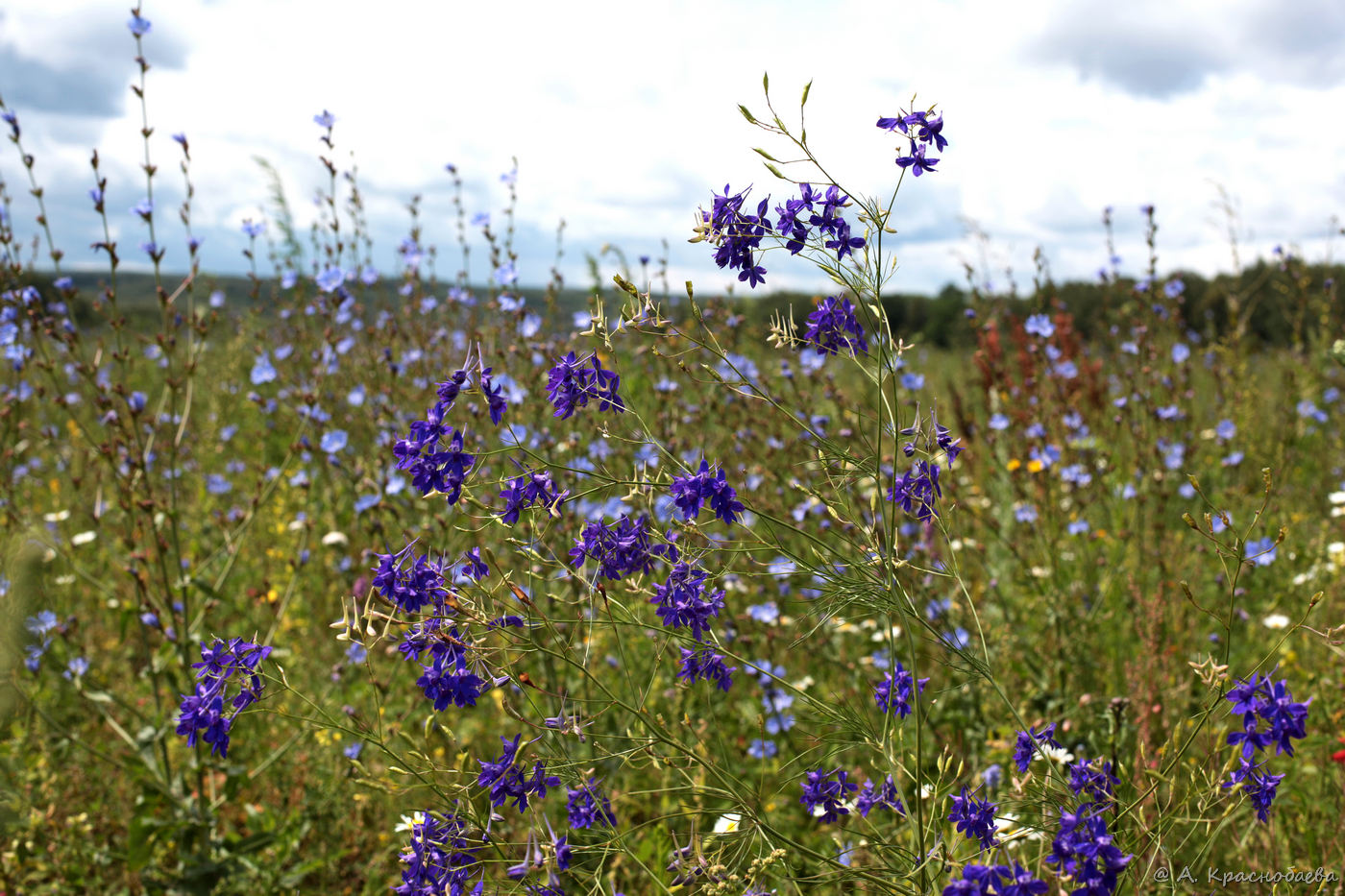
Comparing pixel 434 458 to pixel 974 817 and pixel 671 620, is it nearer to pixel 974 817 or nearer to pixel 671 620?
pixel 671 620

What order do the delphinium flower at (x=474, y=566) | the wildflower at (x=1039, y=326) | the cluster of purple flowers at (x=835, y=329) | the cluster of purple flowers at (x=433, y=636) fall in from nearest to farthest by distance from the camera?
the cluster of purple flowers at (x=433, y=636)
the delphinium flower at (x=474, y=566)
the cluster of purple flowers at (x=835, y=329)
the wildflower at (x=1039, y=326)

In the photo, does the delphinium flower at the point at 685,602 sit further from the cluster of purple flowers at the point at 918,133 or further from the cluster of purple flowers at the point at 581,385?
the cluster of purple flowers at the point at 918,133

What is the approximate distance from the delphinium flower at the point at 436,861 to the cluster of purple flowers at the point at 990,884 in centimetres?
69

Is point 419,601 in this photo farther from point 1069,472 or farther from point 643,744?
point 1069,472

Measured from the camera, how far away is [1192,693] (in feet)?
9.58

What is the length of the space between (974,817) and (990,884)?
252mm

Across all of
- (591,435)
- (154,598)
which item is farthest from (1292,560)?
(154,598)

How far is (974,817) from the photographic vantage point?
1370mm

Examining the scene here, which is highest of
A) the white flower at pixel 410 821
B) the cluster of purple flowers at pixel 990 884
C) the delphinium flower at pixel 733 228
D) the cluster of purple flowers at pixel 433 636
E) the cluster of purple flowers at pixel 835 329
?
the delphinium flower at pixel 733 228

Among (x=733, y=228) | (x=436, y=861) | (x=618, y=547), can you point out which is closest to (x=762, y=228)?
(x=733, y=228)

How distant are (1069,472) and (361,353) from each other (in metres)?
4.32

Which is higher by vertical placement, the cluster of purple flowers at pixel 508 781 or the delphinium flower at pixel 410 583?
the delphinium flower at pixel 410 583

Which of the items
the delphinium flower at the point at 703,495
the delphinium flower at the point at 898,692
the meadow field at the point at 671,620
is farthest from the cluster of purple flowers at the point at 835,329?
the delphinium flower at the point at 898,692

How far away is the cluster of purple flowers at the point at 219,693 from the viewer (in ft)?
4.49
